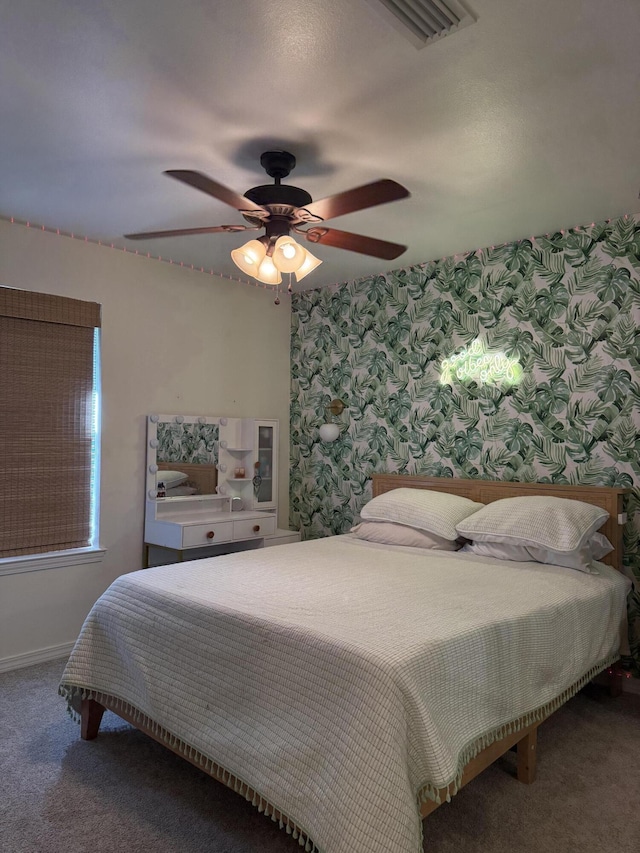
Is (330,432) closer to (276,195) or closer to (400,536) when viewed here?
(400,536)

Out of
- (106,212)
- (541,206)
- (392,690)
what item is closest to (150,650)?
(392,690)

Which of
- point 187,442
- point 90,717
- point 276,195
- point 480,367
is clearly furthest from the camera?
point 187,442

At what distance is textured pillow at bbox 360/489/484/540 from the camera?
127 inches

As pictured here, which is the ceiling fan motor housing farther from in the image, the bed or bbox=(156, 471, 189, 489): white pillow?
bbox=(156, 471, 189, 489): white pillow

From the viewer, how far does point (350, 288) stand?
4.38m

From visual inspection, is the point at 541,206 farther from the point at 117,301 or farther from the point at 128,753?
the point at 128,753

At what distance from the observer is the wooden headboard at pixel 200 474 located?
393 cm

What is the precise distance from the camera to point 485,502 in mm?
3504

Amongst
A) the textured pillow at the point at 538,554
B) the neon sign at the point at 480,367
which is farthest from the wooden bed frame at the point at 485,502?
the neon sign at the point at 480,367

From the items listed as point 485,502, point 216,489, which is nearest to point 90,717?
point 216,489

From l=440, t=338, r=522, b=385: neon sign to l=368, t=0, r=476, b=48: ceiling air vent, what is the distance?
6.99ft

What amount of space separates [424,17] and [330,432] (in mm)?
2974

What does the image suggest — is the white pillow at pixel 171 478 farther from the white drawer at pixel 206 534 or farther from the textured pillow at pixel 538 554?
the textured pillow at pixel 538 554

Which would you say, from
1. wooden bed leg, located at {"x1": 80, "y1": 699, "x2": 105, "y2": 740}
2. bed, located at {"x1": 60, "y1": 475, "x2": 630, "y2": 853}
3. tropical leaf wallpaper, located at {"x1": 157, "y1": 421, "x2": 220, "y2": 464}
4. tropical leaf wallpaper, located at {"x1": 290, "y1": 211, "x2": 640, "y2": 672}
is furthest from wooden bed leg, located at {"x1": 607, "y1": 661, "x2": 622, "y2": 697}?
tropical leaf wallpaper, located at {"x1": 157, "y1": 421, "x2": 220, "y2": 464}
